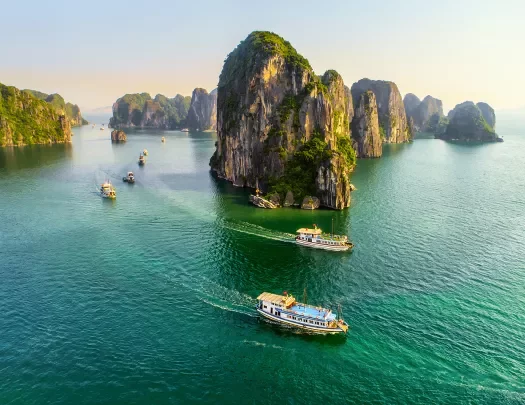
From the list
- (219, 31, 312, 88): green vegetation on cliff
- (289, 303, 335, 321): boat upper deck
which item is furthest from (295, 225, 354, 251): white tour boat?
(219, 31, 312, 88): green vegetation on cliff

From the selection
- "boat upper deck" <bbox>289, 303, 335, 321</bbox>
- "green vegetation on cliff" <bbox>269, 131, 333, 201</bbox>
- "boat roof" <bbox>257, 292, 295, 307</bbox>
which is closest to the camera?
"boat upper deck" <bbox>289, 303, 335, 321</bbox>

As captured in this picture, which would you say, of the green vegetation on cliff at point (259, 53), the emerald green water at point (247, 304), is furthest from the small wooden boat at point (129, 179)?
the green vegetation on cliff at point (259, 53)

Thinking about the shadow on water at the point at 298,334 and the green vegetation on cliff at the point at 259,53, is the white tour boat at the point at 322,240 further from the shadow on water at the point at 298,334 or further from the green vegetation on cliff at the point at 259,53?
the green vegetation on cliff at the point at 259,53

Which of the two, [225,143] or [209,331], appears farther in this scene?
[225,143]

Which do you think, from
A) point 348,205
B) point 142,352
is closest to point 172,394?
point 142,352

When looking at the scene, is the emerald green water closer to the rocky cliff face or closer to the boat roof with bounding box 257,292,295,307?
the boat roof with bounding box 257,292,295,307

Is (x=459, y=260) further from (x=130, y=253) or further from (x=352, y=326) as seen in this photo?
(x=130, y=253)

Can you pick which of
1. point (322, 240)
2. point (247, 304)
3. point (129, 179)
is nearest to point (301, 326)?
point (247, 304)
